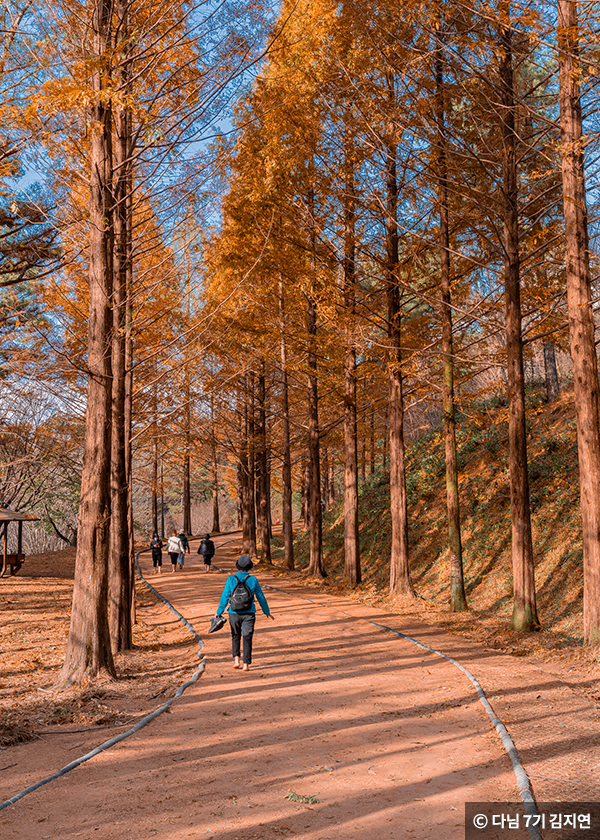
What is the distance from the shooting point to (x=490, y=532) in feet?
56.8

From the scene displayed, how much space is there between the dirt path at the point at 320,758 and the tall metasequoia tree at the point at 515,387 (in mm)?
1905

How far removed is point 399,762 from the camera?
5.41 meters

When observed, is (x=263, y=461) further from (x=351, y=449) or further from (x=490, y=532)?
(x=490, y=532)

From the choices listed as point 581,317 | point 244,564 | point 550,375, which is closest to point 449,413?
point 581,317

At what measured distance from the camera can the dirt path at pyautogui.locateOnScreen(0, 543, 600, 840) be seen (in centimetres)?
433

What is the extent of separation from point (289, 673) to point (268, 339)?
13.5 metres

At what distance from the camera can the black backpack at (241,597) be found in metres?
9.61

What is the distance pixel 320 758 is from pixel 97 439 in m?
5.01

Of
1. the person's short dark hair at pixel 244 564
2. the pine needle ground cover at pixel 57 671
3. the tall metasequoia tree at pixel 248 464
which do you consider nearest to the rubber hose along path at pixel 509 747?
the person's short dark hair at pixel 244 564

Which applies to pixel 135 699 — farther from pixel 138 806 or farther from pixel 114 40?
pixel 114 40

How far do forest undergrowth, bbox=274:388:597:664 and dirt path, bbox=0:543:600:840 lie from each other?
8.98ft

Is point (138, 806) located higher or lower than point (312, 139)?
lower

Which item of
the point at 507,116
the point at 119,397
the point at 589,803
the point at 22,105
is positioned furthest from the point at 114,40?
the point at 589,803

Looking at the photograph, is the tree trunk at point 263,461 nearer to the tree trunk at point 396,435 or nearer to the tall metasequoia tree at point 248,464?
the tall metasequoia tree at point 248,464
